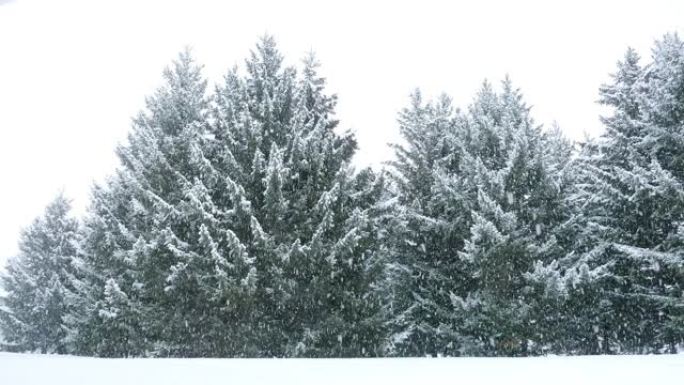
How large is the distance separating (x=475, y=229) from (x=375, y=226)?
3005mm

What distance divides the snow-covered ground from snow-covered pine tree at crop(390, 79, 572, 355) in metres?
8.81

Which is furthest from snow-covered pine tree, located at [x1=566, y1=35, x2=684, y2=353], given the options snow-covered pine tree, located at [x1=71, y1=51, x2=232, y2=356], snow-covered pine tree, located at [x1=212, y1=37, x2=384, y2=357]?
snow-covered pine tree, located at [x1=71, y1=51, x2=232, y2=356]

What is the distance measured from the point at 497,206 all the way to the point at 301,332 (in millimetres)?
6419

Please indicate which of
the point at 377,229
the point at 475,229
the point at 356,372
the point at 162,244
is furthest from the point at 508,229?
the point at 356,372

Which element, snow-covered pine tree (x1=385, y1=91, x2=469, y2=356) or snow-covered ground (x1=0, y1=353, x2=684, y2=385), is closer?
snow-covered ground (x1=0, y1=353, x2=684, y2=385)

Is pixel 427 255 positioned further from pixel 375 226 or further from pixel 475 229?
pixel 375 226

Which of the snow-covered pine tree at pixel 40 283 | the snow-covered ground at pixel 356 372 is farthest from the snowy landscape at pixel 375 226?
the snow-covered pine tree at pixel 40 283

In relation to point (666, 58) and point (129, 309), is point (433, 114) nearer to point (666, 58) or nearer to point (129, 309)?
point (666, 58)

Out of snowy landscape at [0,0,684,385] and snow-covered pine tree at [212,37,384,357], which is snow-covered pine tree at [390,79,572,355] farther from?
snow-covered pine tree at [212,37,384,357]

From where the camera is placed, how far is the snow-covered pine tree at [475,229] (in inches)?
556

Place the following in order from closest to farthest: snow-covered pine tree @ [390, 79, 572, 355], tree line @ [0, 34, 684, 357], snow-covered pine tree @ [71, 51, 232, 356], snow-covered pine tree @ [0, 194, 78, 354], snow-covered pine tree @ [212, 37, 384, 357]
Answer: snow-covered pine tree @ [212, 37, 384, 357]
tree line @ [0, 34, 684, 357]
snow-covered pine tree @ [71, 51, 232, 356]
snow-covered pine tree @ [390, 79, 572, 355]
snow-covered pine tree @ [0, 194, 78, 354]

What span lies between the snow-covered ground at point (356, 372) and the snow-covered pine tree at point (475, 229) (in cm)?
881

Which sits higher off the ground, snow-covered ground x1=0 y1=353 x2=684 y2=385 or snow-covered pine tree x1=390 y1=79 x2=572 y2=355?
snow-covered pine tree x1=390 y1=79 x2=572 y2=355

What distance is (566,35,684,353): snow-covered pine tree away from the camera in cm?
1414
